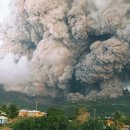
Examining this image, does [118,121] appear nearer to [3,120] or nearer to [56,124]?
[56,124]

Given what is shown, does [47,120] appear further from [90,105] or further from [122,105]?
[122,105]

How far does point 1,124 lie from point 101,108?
1376 inches

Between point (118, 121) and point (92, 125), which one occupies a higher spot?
point (118, 121)

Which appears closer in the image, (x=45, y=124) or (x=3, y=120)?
(x=45, y=124)

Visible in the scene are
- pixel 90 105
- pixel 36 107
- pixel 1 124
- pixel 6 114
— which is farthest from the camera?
pixel 36 107

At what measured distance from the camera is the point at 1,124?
5259 centimetres

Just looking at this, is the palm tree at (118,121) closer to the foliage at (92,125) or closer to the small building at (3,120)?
the foliage at (92,125)

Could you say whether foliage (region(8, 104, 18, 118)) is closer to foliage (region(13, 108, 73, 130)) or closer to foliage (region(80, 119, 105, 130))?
foliage (region(13, 108, 73, 130))

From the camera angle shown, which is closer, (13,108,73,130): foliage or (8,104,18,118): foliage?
(13,108,73,130): foliage

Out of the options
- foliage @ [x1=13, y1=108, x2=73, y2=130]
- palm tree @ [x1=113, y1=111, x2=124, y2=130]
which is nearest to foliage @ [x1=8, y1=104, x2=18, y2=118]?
foliage @ [x1=13, y1=108, x2=73, y2=130]

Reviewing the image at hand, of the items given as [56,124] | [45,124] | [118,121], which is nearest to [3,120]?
[45,124]

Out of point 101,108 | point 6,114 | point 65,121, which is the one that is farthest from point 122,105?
point 65,121

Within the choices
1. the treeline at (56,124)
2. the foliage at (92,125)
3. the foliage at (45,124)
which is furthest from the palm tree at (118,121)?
the foliage at (45,124)

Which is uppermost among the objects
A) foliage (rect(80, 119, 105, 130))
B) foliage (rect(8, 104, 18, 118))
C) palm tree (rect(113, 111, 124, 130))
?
foliage (rect(8, 104, 18, 118))
